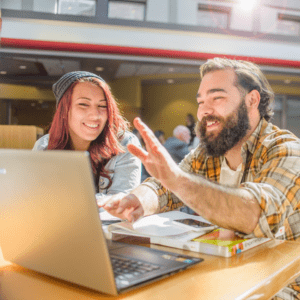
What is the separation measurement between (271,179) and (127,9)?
6320 millimetres

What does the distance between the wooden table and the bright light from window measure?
24.8ft

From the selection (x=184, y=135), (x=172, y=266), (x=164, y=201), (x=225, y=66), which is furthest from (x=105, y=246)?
(x=184, y=135)

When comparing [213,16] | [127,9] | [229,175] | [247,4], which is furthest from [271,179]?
[247,4]

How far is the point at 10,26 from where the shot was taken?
529 cm

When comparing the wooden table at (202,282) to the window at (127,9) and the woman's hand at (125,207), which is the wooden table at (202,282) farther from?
the window at (127,9)

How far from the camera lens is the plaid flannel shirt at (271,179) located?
860 millimetres

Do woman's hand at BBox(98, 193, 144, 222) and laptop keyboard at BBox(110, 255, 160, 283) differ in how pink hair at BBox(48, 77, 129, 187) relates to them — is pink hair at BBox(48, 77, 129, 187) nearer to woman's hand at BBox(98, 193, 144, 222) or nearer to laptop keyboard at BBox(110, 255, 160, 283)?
woman's hand at BBox(98, 193, 144, 222)

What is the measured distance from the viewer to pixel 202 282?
0.59m

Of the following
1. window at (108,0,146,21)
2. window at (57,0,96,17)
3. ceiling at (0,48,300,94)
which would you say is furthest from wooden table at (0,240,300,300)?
window at (108,0,146,21)

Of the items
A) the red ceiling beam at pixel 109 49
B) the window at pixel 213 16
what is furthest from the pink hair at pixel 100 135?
the window at pixel 213 16

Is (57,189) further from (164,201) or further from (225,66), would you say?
(225,66)

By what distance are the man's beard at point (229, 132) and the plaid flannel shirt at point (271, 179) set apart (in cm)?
5

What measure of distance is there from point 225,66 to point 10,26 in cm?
485

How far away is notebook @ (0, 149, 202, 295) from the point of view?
1.57 feet
